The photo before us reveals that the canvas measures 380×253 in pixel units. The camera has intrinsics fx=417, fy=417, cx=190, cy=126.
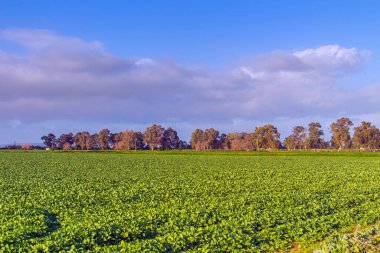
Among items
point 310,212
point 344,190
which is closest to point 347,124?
point 344,190

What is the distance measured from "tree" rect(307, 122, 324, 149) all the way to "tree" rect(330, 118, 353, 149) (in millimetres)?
12599

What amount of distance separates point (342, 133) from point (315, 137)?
1605 cm

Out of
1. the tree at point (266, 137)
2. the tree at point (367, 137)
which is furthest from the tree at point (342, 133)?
the tree at point (266, 137)

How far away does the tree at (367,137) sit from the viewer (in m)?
171

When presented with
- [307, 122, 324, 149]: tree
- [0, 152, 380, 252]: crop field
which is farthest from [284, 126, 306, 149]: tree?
[0, 152, 380, 252]: crop field

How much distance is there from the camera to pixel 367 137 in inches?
6747

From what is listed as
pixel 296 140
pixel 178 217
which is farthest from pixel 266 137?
pixel 178 217

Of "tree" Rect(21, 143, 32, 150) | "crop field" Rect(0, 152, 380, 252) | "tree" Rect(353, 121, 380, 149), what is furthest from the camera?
"tree" Rect(21, 143, 32, 150)

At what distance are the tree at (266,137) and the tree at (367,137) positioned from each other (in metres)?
32.1

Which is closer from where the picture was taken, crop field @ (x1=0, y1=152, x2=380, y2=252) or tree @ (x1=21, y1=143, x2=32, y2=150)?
crop field @ (x1=0, y1=152, x2=380, y2=252)

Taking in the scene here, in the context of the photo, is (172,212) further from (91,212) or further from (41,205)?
(41,205)

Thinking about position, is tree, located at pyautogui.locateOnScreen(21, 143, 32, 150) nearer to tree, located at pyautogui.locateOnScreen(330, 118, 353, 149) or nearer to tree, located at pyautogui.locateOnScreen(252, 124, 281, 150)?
tree, located at pyautogui.locateOnScreen(252, 124, 281, 150)

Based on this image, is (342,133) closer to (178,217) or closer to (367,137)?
(367,137)

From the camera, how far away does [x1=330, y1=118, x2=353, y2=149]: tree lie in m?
172
